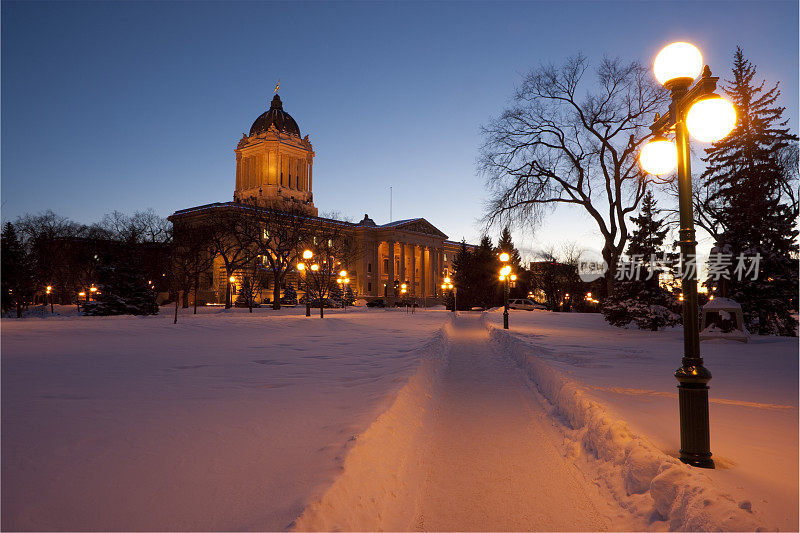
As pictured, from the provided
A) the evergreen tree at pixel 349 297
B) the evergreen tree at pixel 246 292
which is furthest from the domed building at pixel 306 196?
the evergreen tree at pixel 246 292

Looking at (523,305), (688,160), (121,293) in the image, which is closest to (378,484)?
(688,160)

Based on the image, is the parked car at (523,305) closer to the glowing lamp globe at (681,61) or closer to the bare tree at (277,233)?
the bare tree at (277,233)

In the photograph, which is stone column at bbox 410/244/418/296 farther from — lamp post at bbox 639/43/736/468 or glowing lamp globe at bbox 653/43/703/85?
glowing lamp globe at bbox 653/43/703/85

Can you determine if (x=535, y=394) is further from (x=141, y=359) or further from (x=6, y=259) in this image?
(x=6, y=259)

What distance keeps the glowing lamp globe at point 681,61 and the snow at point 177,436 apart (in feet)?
17.7

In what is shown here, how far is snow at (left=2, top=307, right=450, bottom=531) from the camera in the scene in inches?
140

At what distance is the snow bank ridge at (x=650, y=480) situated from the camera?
11.7 ft

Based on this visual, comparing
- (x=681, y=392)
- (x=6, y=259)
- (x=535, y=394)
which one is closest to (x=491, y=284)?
(x=6, y=259)

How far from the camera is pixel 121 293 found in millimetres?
36281

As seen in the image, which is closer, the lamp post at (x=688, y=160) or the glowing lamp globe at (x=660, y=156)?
the lamp post at (x=688, y=160)

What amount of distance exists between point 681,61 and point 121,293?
131 ft

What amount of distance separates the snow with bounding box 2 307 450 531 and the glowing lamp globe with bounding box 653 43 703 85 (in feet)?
17.7

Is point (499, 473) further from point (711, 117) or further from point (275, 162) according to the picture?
point (275, 162)

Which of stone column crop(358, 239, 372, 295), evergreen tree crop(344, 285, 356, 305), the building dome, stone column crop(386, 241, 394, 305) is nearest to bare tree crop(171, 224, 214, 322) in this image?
evergreen tree crop(344, 285, 356, 305)
